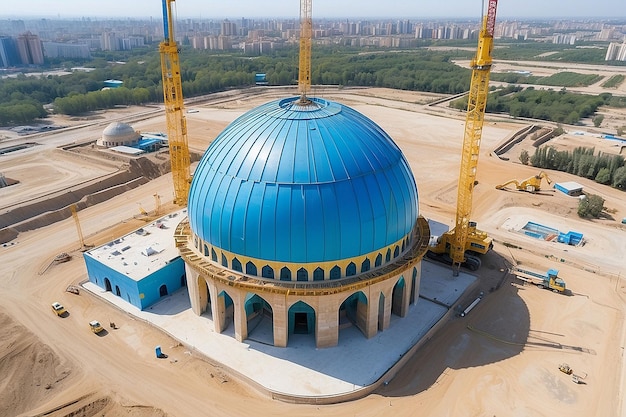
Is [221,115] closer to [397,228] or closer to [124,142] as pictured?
[124,142]

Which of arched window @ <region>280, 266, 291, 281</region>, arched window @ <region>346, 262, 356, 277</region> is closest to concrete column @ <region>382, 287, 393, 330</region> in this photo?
arched window @ <region>346, 262, 356, 277</region>

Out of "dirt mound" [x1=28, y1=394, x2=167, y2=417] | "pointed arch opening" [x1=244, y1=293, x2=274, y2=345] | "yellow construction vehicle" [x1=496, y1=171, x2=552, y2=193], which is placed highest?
"yellow construction vehicle" [x1=496, y1=171, x2=552, y2=193]

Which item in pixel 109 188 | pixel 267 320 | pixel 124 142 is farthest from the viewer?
pixel 124 142

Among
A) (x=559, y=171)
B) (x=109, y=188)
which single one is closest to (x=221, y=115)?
(x=109, y=188)

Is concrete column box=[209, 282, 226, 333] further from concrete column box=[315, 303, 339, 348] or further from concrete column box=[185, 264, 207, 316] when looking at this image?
concrete column box=[315, 303, 339, 348]

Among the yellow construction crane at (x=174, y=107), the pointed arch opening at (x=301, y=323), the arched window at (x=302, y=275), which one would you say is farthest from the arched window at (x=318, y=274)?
the yellow construction crane at (x=174, y=107)

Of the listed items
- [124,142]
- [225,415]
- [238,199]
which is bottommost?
[225,415]

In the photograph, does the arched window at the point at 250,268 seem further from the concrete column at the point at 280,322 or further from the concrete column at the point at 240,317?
the concrete column at the point at 280,322
